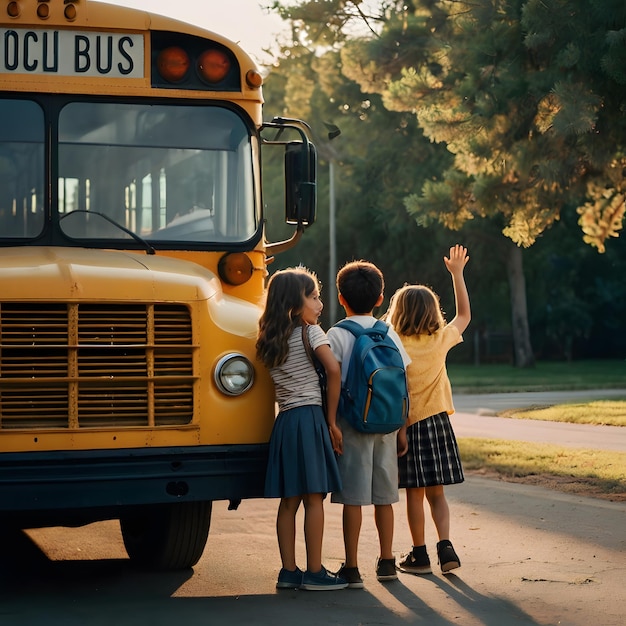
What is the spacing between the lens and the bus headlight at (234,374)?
621 centimetres

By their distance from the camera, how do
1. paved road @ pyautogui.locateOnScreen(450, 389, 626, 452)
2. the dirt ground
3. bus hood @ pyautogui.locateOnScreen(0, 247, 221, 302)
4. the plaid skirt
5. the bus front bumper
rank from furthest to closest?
1. paved road @ pyautogui.locateOnScreen(450, 389, 626, 452)
2. the dirt ground
3. the plaid skirt
4. bus hood @ pyautogui.locateOnScreen(0, 247, 221, 302)
5. the bus front bumper

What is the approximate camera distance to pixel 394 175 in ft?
120

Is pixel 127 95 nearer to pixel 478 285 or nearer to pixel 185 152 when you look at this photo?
pixel 185 152

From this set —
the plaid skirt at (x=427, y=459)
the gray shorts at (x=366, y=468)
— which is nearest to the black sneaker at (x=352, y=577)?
the gray shorts at (x=366, y=468)

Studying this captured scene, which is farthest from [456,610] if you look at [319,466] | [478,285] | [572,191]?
[478,285]

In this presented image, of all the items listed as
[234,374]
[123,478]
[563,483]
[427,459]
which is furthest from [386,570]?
[563,483]

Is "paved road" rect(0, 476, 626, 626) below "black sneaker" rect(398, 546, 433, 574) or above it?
below

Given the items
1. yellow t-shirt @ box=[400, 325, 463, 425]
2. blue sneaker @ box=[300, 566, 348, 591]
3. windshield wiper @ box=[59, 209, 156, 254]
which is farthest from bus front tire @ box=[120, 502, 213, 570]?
windshield wiper @ box=[59, 209, 156, 254]

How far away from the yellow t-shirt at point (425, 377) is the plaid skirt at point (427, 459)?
7 cm

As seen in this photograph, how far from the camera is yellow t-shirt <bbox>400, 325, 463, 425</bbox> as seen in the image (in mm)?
7156

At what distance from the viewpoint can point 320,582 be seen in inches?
260

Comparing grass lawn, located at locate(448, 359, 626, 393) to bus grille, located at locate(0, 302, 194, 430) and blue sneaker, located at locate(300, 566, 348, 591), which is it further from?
bus grille, located at locate(0, 302, 194, 430)

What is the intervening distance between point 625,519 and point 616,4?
22.6ft

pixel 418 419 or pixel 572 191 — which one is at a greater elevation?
pixel 572 191
